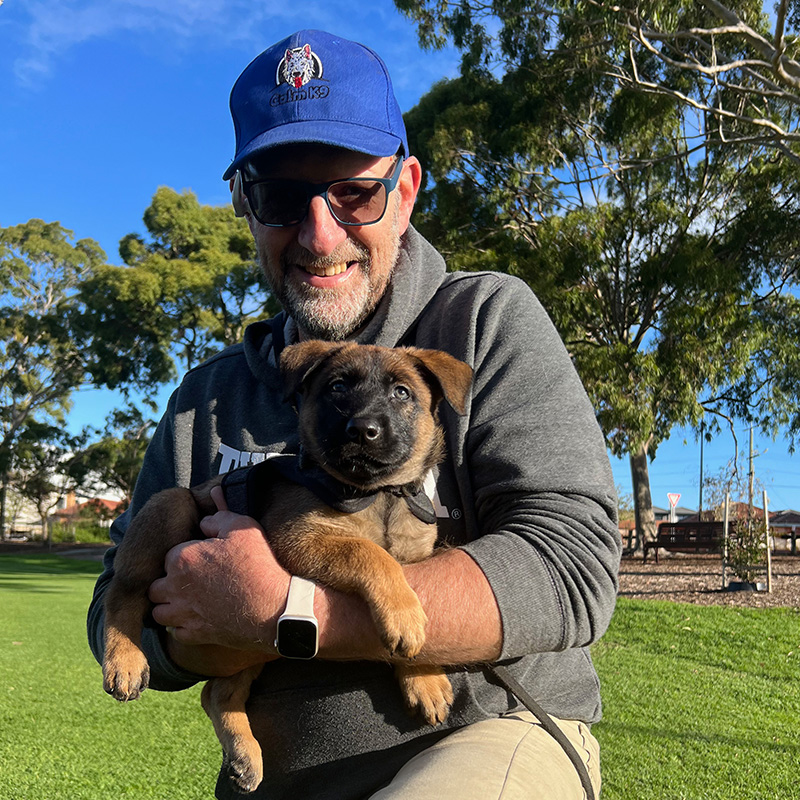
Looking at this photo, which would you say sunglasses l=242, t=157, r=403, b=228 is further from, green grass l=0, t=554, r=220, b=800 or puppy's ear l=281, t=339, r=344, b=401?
green grass l=0, t=554, r=220, b=800

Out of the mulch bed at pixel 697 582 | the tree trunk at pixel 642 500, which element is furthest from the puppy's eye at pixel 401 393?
the tree trunk at pixel 642 500

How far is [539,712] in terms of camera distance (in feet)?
7.38

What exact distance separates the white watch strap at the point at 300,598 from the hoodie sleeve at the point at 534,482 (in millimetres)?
464

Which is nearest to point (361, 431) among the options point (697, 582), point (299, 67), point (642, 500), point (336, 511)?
point (336, 511)

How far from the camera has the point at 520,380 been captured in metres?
2.57

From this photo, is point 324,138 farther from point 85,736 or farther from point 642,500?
point 642,500

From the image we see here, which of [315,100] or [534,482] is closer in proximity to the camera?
[534,482]

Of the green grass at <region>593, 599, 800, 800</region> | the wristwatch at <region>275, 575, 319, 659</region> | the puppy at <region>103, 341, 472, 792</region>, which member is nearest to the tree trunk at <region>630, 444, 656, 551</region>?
the green grass at <region>593, 599, 800, 800</region>

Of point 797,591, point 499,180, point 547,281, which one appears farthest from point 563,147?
point 797,591

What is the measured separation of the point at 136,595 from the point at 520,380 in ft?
5.07

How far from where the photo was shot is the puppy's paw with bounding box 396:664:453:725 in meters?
2.23

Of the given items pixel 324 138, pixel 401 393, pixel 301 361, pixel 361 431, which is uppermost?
pixel 324 138

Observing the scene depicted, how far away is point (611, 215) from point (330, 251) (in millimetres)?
17689

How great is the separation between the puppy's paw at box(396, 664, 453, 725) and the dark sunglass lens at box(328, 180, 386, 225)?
66.5 inches
